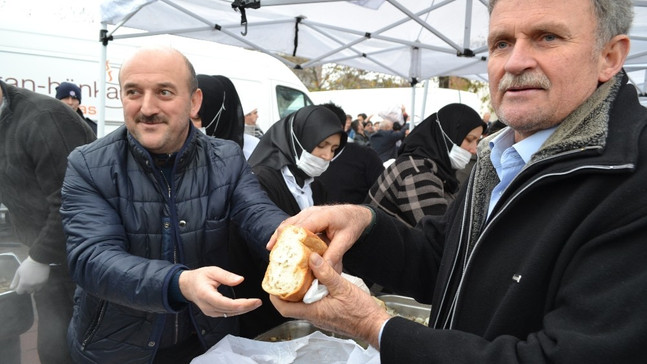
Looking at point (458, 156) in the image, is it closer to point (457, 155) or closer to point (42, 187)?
point (457, 155)

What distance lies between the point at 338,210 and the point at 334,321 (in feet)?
1.33

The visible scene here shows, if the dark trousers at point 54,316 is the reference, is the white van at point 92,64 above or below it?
above

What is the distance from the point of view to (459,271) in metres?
1.42

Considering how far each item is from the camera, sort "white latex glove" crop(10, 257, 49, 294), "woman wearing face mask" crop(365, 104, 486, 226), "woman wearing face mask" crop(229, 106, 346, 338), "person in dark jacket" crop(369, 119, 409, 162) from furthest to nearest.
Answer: "person in dark jacket" crop(369, 119, 409, 162), "woman wearing face mask" crop(365, 104, 486, 226), "woman wearing face mask" crop(229, 106, 346, 338), "white latex glove" crop(10, 257, 49, 294)

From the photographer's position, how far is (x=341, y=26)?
601 centimetres

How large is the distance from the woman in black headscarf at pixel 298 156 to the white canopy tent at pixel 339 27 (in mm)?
1420

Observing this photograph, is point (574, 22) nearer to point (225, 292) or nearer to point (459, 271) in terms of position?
point (459, 271)

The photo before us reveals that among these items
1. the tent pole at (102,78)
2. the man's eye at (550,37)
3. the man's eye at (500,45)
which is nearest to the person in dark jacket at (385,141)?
the tent pole at (102,78)

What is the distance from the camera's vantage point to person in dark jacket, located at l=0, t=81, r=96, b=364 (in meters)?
2.48

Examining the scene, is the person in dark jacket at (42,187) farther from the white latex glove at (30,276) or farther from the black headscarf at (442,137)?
the black headscarf at (442,137)

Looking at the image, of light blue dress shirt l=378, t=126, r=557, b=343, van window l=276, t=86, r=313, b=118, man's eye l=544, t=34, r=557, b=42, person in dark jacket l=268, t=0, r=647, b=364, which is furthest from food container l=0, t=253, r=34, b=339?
van window l=276, t=86, r=313, b=118

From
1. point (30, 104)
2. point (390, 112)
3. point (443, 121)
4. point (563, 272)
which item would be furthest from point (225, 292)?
point (390, 112)

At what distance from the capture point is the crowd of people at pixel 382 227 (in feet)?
3.41

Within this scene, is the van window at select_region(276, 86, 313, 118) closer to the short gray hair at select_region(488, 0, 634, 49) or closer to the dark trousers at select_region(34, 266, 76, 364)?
the dark trousers at select_region(34, 266, 76, 364)
